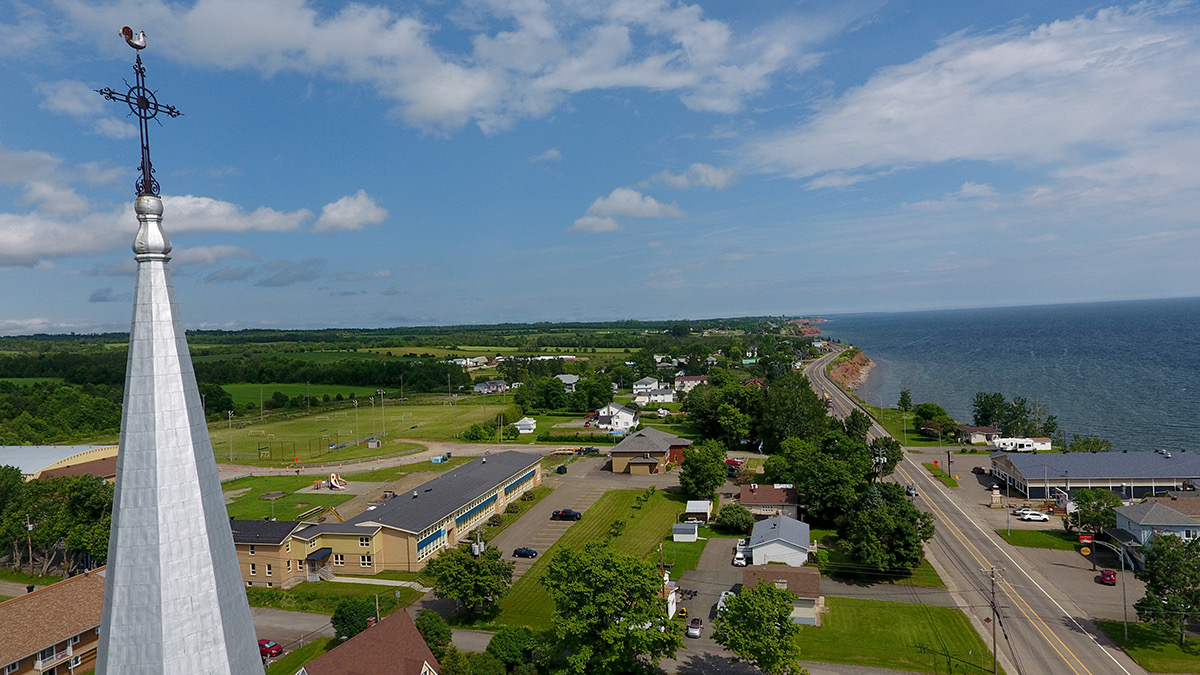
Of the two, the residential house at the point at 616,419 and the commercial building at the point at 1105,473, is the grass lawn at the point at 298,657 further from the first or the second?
the residential house at the point at 616,419

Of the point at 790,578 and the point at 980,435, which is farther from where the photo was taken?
the point at 980,435

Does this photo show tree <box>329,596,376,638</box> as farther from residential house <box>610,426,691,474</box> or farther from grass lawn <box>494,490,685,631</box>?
residential house <box>610,426,691,474</box>

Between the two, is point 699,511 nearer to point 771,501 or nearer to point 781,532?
point 771,501

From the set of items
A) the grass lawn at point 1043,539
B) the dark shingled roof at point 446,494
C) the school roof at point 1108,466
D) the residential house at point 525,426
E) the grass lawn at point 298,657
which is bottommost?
the grass lawn at point 1043,539

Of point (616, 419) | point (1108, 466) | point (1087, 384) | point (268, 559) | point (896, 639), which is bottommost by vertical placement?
point (896, 639)

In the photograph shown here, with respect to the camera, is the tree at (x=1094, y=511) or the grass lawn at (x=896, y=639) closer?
the grass lawn at (x=896, y=639)

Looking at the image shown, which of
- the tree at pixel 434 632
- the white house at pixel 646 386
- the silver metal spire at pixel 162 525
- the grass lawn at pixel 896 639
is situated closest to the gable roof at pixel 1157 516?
the grass lawn at pixel 896 639

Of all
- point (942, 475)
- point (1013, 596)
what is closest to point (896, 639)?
point (1013, 596)
